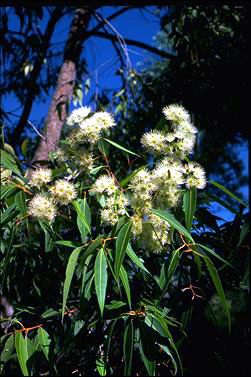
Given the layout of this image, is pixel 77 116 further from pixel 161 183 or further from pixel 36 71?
pixel 36 71

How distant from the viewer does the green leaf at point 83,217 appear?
1086 millimetres

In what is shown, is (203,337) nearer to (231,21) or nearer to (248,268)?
(248,268)

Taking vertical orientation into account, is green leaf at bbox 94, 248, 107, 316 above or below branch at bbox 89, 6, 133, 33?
below

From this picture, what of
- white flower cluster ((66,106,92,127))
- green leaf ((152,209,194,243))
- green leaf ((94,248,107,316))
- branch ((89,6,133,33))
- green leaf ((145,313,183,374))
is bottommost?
green leaf ((145,313,183,374))

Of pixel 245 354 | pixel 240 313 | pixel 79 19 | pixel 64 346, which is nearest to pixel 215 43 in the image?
pixel 79 19

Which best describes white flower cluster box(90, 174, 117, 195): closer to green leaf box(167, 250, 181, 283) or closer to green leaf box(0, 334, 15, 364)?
green leaf box(167, 250, 181, 283)

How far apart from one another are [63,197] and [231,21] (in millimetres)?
2177

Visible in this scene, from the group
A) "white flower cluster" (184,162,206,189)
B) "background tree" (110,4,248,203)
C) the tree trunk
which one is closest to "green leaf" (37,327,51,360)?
"white flower cluster" (184,162,206,189)

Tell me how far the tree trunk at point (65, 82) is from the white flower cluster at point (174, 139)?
135cm

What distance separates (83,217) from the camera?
1.08 metres

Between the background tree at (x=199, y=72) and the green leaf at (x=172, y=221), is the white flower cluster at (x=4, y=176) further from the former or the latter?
the background tree at (x=199, y=72)

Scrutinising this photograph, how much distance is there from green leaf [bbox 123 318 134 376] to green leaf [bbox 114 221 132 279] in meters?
0.20

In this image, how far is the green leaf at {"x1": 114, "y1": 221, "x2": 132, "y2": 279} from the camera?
3.08ft

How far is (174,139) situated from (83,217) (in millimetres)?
300
